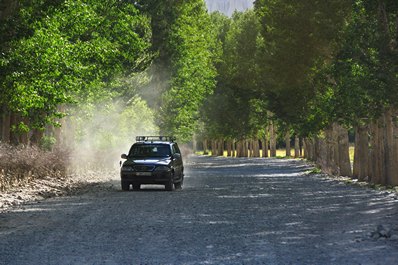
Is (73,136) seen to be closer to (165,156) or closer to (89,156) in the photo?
(89,156)

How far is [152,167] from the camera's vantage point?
99.6 feet

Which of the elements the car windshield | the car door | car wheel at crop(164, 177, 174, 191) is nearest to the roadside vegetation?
the car windshield

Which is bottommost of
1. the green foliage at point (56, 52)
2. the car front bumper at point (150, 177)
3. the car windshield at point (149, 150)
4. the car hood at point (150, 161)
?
the car front bumper at point (150, 177)

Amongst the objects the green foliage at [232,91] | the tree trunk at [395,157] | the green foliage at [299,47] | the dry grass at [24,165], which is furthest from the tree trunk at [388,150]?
the green foliage at [232,91]

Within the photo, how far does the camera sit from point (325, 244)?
13922mm

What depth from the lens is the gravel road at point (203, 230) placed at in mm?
12477

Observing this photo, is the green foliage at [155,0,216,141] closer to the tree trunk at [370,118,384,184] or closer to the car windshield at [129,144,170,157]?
the tree trunk at [370,118,384,184]

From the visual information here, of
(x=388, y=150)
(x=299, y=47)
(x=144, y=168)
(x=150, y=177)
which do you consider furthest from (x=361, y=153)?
(x=144, y=168)

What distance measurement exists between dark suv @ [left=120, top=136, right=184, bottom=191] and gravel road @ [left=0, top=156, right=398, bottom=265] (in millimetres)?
3004

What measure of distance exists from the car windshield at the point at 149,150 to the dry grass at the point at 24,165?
379cm

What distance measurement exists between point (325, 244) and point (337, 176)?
3077cm

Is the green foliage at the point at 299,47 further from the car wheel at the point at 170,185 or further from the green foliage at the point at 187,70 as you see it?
the green foliage at the point at 187,70

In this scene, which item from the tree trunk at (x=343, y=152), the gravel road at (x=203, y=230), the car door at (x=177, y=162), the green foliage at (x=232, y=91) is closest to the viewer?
the gravel road at (x=203, y=230)

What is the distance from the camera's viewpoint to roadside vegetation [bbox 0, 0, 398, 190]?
25078 mm
